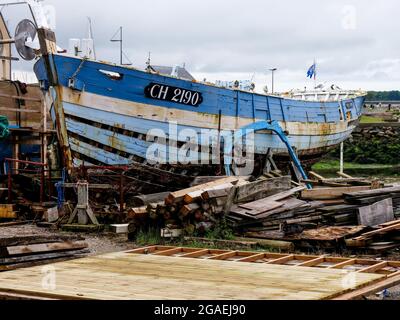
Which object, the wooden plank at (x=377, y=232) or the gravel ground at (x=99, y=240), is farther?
the gravel ground at (x=99, y=240)

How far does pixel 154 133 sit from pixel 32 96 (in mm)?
7129

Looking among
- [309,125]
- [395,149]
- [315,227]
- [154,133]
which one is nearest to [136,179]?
[154,133]

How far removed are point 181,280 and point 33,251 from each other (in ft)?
8.81

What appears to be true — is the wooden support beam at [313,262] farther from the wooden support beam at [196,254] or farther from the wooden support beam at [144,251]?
the wooden support beam at [144,251]

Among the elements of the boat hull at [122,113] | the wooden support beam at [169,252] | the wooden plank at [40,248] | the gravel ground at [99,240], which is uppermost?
the boat hull at [122,113]

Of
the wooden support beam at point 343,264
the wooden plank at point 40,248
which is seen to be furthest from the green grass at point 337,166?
the wooden plank at point 40,248

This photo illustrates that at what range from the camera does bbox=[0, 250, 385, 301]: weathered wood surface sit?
6796 millimetres

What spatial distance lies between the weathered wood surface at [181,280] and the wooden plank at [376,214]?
5722mm

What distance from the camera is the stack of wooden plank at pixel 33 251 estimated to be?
9242 mm

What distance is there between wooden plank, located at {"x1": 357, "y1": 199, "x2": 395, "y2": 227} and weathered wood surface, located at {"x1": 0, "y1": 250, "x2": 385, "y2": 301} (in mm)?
5722

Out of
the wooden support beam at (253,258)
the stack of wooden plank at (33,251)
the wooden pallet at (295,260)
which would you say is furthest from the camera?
the wooden support beam at (253,258)

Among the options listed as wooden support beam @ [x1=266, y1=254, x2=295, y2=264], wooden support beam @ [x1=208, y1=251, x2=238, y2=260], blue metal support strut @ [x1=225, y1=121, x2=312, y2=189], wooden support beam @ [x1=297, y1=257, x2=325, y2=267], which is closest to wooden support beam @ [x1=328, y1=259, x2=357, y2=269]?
wooden support beam @ [x1=297, y1=257, x2=325, y2=267]

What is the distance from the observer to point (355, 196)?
15.0 meters

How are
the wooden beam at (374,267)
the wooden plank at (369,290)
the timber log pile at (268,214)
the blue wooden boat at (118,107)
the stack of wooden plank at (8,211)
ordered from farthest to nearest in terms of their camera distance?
1. the blue wooden boat at (118,107)
2. the stack of wooden plank at (8,211)
3. the timber log pile at (268,214)
4. the wooden beam at (374,267)
5. the wooden plank at (369,290)
